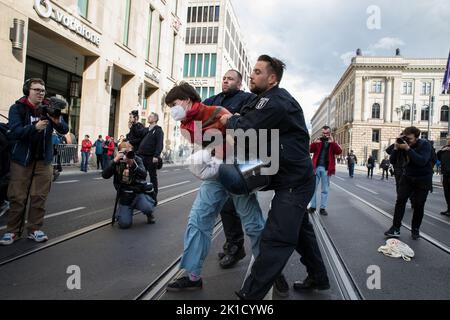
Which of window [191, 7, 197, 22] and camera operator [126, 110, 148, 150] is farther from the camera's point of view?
window [191, 7, 197, 22]

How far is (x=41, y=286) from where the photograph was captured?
2916 millimetres

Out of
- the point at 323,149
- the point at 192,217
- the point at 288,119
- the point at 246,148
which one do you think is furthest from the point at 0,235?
the point at 323,149

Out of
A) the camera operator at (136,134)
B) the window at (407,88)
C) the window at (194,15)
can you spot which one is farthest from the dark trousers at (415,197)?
the window at (407,88)

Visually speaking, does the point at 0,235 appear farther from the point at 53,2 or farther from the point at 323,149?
the point at 53,2

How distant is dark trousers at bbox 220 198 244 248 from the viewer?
12.8ft

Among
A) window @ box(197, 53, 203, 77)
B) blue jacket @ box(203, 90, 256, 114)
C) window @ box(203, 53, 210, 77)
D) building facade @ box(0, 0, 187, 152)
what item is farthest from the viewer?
window @ box(197, 53, 203, 77)

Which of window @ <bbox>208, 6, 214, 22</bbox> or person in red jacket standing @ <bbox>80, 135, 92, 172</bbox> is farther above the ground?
window @ <bbox>208, 6, 214, 22</bbox>

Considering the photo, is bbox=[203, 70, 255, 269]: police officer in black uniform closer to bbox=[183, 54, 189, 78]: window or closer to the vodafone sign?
the vodafone sign

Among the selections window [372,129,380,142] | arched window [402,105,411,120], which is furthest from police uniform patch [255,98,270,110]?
arched window [402,105,411,120]

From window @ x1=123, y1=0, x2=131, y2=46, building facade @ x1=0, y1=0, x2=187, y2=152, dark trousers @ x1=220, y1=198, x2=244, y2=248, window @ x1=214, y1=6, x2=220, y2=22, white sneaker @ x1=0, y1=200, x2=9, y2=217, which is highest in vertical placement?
window @ x1=214, y1=6, x2=220, y2=22

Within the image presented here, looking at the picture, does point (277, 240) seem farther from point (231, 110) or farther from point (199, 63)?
point (199, 63)

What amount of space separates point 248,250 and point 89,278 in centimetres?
194

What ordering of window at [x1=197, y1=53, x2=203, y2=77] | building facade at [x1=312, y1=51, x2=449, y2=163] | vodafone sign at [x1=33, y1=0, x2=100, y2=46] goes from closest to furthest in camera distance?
vodafone sign at [x1=33, y1=0, x2=100, y2=46] → window at [x1=197, y1=53, x2=203, y2=77] → building facade at [x1=312, y1=51, x2=449, y2=163]

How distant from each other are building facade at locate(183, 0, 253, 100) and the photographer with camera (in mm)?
46648
